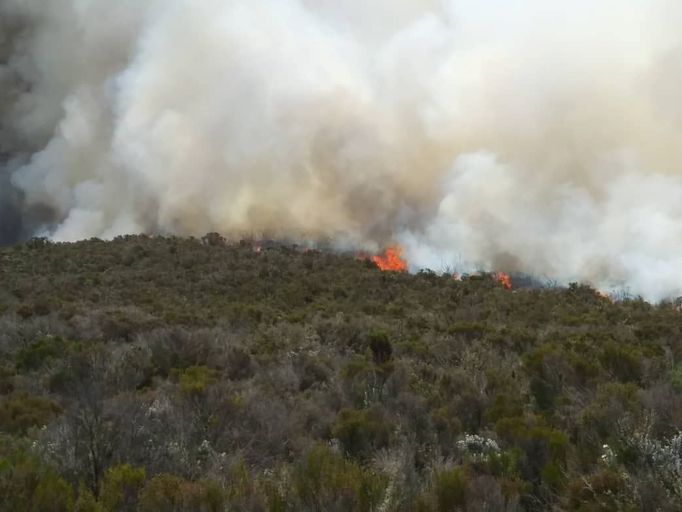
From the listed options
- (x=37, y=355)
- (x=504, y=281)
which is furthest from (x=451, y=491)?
(x=504, y=281)

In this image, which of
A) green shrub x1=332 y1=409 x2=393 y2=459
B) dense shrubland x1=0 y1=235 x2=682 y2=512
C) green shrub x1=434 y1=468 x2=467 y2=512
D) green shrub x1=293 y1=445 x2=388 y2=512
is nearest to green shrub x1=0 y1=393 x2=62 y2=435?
dense shrubland x1=0 y1=235 x2=682 y2=512

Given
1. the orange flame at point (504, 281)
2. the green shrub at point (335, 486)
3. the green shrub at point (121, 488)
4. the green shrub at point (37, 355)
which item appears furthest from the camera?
the orange flame at point (504, 281)

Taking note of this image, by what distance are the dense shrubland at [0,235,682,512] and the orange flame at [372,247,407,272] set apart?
14.6 metres

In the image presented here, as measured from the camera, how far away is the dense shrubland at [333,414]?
4.04 meters

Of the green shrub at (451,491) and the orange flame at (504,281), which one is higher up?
the orange flame at (504,281)

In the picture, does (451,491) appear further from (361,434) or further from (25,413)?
(25,413)

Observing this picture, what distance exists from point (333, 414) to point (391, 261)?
96.8 feet

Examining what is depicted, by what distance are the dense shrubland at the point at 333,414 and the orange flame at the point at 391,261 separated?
47.9 feet

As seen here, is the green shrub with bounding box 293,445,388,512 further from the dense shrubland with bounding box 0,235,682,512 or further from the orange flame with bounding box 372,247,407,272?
the orange flame with bounding box 372,247,407,272

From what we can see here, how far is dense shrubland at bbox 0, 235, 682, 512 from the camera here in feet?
13.3

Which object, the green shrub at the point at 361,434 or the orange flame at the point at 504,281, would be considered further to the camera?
the orange flame at the point at 504,281

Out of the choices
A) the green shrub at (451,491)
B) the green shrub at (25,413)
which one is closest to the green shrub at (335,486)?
the green shrub at (451,491)

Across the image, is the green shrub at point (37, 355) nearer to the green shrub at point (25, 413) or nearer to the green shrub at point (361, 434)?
the green shrub at point (25, 413)

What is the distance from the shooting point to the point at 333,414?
23.1ft
